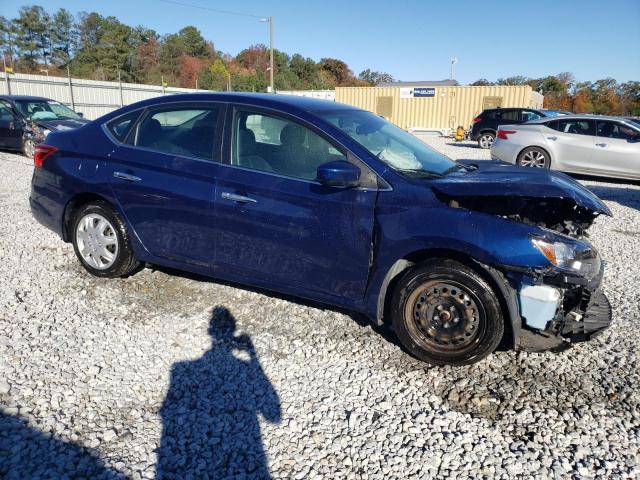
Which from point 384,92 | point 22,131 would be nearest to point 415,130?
point 384,92

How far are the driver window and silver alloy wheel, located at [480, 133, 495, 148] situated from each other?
16.3 metres

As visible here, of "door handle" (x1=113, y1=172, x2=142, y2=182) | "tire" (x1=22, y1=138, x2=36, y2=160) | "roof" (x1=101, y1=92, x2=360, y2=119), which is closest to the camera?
"roof" (x1=101, y1=92, x2=360, y2=119)

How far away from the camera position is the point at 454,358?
3076mm

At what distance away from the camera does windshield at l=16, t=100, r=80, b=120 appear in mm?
12086

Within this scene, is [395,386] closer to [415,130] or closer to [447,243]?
[447,243]

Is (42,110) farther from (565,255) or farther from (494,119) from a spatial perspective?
(494,119)

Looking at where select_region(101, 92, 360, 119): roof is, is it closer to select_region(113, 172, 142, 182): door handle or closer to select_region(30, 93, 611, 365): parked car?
select_region(30, 93, 611, 365): parked car

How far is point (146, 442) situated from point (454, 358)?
1.88 metres

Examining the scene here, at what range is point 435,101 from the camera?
30797mm

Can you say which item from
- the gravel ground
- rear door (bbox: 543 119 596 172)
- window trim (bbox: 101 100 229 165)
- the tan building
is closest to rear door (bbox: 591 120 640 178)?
rear door (bbox: 543 119 596 172)

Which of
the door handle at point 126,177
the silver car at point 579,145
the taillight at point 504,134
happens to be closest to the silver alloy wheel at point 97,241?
the door handle at point 126,177

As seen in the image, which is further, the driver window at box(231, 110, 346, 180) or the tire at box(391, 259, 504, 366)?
the driver window at box(231, 110, 346, 180)

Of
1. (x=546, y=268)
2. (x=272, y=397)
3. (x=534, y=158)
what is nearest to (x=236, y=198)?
(x=272, y=397)

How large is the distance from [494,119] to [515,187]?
16.5 meters
